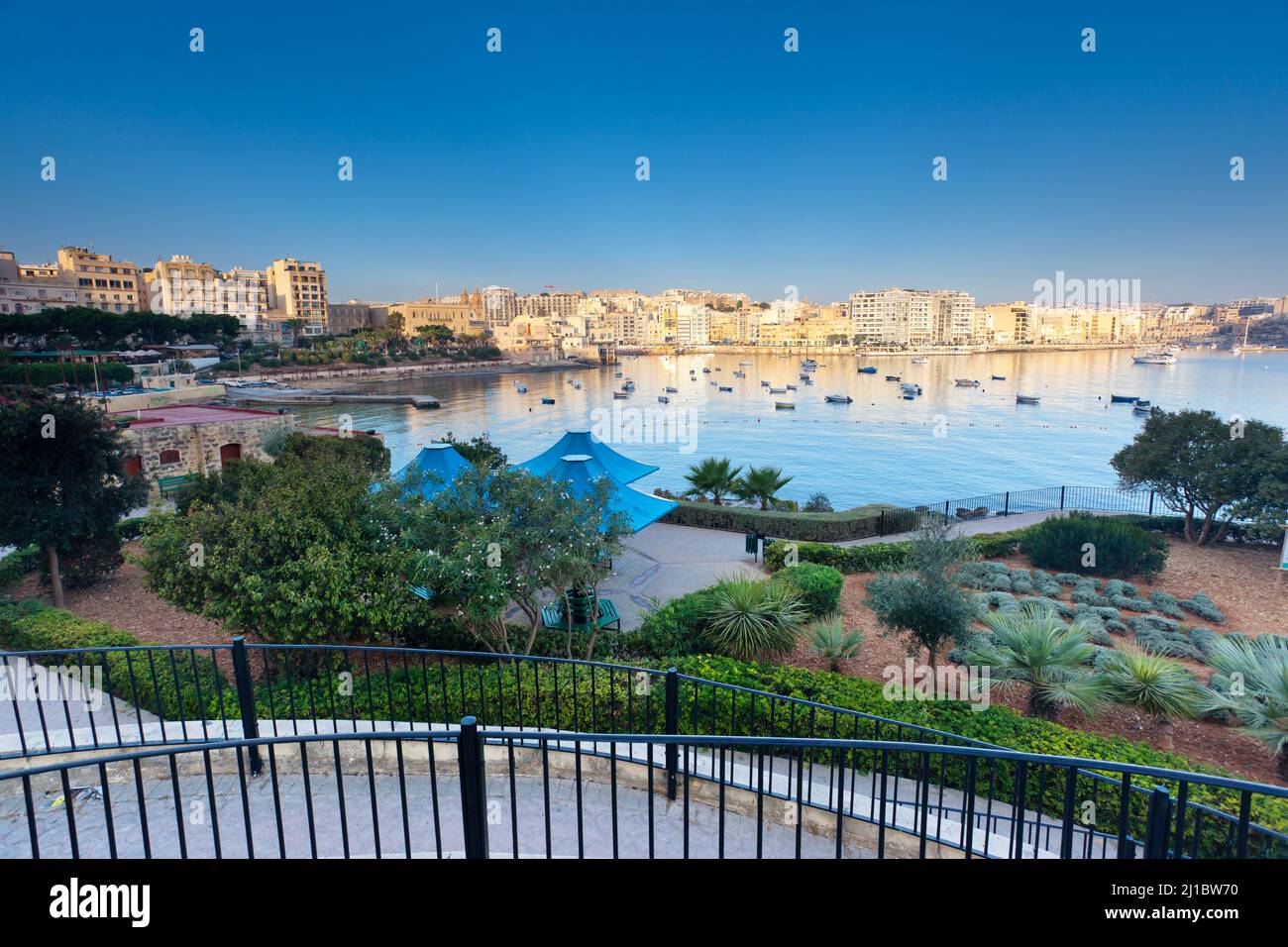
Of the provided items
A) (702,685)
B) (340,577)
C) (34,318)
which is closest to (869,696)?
(702,685)

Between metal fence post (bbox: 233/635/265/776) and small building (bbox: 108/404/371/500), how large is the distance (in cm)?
2281

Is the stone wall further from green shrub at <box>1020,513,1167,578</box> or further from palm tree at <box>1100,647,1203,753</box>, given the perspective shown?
palm tree at <box>1100,647,1203,753</box>

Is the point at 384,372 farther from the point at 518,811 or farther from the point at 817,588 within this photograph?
the point at 518,811

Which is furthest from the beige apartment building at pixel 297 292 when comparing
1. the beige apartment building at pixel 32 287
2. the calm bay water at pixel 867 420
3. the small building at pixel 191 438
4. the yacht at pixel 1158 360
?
the yacht at pixel 1158 360

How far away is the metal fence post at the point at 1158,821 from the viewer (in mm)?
2937

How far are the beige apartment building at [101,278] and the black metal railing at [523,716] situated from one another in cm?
11922

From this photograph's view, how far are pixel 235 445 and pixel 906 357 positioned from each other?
149458mm

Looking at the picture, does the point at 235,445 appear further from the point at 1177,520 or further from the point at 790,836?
the point at 1177,520

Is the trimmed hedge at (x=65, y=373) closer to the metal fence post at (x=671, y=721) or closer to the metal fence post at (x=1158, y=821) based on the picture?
the metal fence post at (x=671, y=721)

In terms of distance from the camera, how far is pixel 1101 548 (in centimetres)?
1588

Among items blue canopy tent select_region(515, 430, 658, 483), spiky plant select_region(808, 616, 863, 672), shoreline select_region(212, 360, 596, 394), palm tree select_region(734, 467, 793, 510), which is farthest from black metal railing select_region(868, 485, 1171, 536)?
shoreline select_region(212, 360, 596, 394)

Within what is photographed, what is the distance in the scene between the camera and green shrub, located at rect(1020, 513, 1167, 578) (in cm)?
1572

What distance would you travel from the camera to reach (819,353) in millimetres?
172375

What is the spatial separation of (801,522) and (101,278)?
127 m
